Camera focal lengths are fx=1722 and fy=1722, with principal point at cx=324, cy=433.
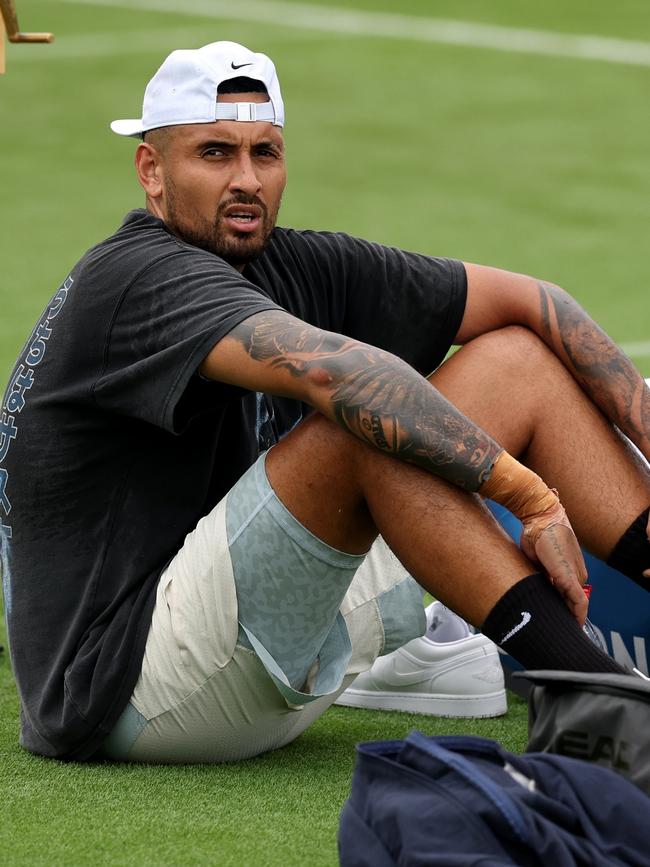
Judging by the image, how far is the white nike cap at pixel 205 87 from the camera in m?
3.27

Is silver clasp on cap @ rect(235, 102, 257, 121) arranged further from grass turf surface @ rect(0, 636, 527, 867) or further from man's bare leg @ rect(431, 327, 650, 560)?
grass turf surface @ rect(0, 636, 527, 867)

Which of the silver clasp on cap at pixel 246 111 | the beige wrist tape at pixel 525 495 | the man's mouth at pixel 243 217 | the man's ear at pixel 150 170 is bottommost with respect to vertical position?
the beige wrist tape at pixel 525 495

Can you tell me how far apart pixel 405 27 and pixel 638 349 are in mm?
5753

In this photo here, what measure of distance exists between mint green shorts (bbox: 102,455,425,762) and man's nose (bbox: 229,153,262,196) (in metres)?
0.61

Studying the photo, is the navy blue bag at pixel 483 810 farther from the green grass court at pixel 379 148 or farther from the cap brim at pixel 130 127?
the cap brim at pixel 130 127

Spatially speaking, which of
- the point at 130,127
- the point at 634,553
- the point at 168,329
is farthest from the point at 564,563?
the point at 130,127

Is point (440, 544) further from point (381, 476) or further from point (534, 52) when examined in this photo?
point (534, 52)

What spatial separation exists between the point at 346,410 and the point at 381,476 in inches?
4.9

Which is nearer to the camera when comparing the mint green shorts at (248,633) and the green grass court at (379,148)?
the mint green shorts at (248,633)

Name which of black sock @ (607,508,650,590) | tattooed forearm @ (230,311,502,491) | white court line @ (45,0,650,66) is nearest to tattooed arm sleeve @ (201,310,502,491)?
tattooed forearm @ (230,311,502,491)

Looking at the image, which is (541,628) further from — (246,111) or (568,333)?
(246,111)

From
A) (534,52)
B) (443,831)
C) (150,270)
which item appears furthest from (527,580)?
(534,52)

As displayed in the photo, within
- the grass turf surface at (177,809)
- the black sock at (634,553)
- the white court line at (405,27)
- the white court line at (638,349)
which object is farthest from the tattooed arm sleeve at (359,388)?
the white court line at (405,27)

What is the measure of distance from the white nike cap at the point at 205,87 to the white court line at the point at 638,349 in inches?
129
